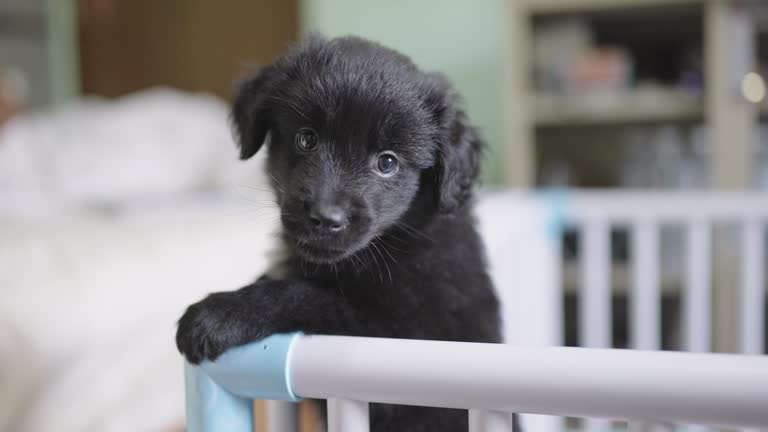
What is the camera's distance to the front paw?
20.5 inches

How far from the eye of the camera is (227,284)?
1092mm

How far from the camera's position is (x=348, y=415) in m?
0.49

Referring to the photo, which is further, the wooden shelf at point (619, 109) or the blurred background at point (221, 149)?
the wooden shelf at point (619, 109)

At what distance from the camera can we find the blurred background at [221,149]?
0.92 m

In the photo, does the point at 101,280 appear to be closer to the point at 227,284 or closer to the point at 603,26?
the point at 227,284

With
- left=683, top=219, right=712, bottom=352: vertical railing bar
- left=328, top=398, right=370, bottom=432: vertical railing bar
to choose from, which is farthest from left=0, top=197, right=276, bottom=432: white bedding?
left=683, top=219, right=712, bottom=352: vertical railing bar

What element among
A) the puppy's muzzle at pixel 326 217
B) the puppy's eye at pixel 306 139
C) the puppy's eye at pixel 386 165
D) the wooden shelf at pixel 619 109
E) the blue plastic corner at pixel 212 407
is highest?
the wooden shelf at pixel 619 109

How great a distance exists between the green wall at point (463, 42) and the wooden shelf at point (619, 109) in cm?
33

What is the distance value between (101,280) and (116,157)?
117 centimetres

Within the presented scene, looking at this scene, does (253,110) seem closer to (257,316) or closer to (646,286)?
(257,316)

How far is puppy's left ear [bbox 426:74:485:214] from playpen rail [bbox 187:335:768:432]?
228 millimetres

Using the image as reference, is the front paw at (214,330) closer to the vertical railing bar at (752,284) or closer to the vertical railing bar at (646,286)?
the vertical railing bar at (646,286)

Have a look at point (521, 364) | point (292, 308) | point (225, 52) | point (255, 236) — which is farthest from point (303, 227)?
point (225, 52)

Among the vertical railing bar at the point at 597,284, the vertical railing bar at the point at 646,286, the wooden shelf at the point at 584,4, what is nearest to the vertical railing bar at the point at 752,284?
the vertical railing bar at the point at 646,286
